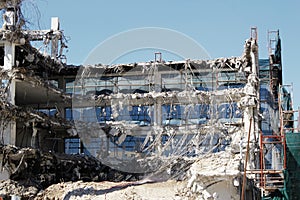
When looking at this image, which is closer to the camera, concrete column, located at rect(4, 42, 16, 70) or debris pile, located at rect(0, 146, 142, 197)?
debris pile, located at rect(0, 146, 142, 197)

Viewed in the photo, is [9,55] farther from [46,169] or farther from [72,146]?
[72,146]

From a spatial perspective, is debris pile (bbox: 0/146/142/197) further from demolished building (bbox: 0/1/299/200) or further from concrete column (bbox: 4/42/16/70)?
concrete column (bbox: 4/42/16/70)

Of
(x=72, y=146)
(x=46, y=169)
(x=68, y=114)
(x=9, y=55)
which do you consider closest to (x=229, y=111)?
(x=68, y=114)

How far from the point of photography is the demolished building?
31031 mm

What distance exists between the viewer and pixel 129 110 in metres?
36.2

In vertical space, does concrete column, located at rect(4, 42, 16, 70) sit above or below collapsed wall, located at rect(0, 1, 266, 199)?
above

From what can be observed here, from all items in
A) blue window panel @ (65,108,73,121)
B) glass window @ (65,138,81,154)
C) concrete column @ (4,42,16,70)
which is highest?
concrete column @ (4,42,16,70)

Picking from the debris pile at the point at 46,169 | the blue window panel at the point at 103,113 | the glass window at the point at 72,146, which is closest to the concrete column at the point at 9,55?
the debris pile at the point at 46,169

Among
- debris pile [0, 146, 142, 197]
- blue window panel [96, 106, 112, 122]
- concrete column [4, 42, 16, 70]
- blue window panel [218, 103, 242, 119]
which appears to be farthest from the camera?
blue window panel [96, 106, 112, 122]

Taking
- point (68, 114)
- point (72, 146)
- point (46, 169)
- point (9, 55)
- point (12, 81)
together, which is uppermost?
point (9, 55)

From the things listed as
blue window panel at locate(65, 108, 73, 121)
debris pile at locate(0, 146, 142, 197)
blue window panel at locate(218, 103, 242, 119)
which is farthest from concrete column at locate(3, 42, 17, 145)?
blue window panel at locate(218, 103, 242, 119)

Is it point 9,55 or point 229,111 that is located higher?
point 9,55

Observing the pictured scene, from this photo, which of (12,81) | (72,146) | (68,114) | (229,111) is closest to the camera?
(12,81)

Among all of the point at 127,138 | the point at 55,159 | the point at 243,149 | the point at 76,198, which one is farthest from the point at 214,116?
→ the point at 76,198
